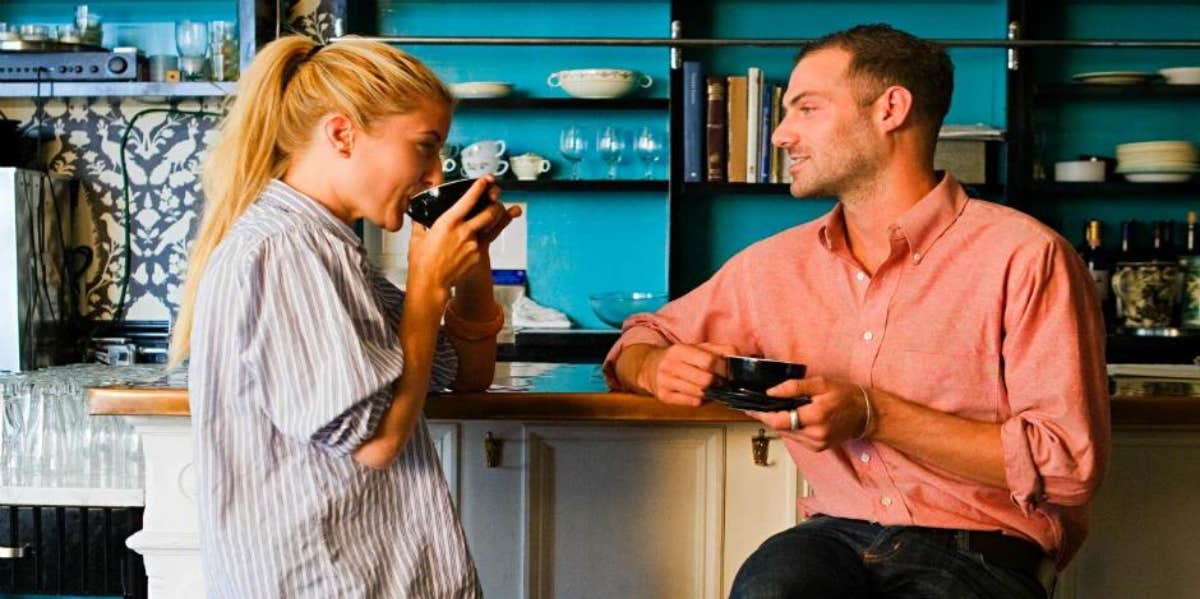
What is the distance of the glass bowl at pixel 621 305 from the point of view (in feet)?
14.2

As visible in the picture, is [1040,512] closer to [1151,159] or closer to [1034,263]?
[1034,263]

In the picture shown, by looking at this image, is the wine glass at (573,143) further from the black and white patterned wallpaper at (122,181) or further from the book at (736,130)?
the black and white patterned wallpaper at (122,181)

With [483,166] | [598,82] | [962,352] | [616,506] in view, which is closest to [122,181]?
[483,166]

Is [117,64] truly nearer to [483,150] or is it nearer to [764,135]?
[483,150]

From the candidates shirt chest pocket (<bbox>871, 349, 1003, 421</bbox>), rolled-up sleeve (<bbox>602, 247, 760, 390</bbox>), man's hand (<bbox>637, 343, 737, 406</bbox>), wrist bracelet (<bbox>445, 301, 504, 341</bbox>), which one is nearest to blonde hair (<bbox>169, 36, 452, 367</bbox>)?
wrist bracelet (<bbox>445, 301, 504, 341</bbox>)

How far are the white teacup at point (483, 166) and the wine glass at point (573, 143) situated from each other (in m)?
0.22

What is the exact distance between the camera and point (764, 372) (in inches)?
64.2

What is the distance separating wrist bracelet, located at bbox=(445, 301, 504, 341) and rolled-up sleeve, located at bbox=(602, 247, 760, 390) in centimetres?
23

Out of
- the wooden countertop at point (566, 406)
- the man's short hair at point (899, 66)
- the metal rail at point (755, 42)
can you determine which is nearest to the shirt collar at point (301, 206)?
the wooden countertop at point (566, 406)

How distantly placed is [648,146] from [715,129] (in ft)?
0.99

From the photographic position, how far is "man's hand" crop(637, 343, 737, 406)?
5.88 ft

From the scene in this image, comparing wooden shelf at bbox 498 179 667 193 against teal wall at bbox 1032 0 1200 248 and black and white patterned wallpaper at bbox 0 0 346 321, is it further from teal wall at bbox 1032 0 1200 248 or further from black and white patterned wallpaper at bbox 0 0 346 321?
teal wall at bbox 1032 0 1200 248

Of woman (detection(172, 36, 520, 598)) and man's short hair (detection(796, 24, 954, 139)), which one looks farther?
man's short hair (detection(796, 24, 954, 139))

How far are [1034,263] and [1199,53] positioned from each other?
3.42 metres
